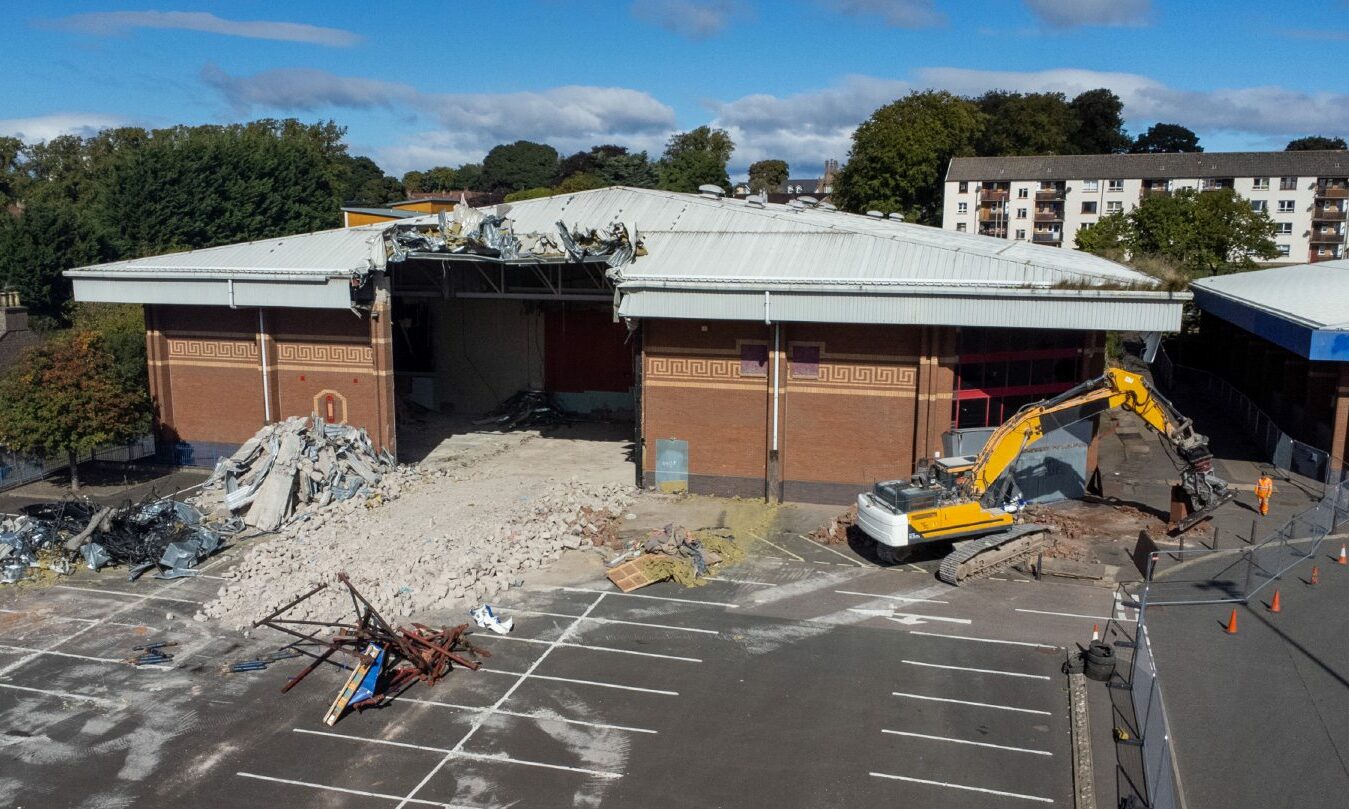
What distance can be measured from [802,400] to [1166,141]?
110 meters

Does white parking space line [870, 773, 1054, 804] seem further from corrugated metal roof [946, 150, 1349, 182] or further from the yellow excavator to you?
corrugated metal roof [946, 150, 1349, 182]

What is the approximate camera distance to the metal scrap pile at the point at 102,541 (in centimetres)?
2305

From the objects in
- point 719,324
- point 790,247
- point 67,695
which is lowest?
point 67,695

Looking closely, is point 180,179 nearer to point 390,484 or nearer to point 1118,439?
point 390,484

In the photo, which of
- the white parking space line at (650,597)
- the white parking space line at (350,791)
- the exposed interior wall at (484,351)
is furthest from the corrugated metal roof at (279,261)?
the white parking space line at (350,791)

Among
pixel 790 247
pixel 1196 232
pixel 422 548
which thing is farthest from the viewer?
pixel 1196 232

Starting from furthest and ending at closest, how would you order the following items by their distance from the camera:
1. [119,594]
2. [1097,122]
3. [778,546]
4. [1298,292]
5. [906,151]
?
[1097,122] < [906,151] < [1298,292] < [778,546] < [119,594]

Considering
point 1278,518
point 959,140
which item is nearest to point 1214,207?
point 959,140

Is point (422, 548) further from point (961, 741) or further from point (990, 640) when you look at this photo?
point (961, 741)

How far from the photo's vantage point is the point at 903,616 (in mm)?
20250

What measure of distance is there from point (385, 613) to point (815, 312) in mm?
13492

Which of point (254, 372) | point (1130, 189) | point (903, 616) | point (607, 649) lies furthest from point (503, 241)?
point (1130, 189)

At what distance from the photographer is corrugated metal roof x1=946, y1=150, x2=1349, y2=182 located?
269 feet

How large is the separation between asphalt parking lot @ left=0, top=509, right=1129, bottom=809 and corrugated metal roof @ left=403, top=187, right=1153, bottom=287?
8877mm
